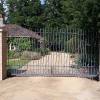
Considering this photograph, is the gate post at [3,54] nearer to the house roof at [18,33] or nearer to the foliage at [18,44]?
the house roof at [18,33]

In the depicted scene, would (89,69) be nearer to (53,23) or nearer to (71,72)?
(71,72)

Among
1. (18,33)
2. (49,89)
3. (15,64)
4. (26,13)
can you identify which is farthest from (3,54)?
(26,13)

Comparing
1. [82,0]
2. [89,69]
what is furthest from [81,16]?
[89,69]

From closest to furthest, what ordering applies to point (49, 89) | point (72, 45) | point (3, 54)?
point (49, 89) < point (3, 54) < point (72, 45)

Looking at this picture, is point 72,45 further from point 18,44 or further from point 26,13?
point 26,13

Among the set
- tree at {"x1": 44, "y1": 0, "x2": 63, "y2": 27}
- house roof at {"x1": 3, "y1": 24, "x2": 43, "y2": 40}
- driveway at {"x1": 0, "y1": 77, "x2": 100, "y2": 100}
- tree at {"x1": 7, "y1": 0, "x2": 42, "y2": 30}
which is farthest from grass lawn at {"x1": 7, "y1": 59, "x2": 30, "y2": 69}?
tree at {"x1": 7, "y1": 0, "x2": 42, "y2": 30}

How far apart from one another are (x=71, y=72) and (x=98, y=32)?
7.61 feet

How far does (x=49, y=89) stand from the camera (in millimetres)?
14914

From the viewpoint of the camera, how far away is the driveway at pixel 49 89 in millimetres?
13539

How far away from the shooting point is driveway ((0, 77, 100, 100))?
1354 centimetres

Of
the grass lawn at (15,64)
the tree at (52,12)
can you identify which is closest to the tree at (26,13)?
the tree at (52,12)

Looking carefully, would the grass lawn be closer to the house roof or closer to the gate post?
the gate post

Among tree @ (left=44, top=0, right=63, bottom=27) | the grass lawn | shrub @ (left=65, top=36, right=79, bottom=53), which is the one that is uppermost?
tree @ (left=44, top=0, right=63, bottom=27)

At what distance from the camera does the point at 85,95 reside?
1401 cm
